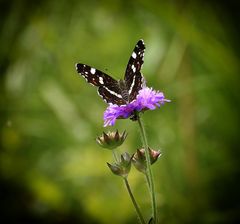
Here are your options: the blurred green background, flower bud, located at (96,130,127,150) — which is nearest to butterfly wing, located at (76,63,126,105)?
flower bud, located at (96,130,127,150)

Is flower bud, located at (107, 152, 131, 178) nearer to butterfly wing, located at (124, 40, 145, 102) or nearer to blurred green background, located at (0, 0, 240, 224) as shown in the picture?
butterfly wing, located at (124, 40, 145, 102)

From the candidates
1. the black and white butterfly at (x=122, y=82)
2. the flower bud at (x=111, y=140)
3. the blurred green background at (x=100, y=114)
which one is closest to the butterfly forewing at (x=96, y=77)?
the black and white butterfly at (x=122, y=82)

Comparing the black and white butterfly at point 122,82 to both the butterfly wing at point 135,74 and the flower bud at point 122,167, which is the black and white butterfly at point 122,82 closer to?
the butterfly wing at point 135,74

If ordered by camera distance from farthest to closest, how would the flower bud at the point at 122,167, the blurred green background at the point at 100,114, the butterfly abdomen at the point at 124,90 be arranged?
the blurred green background at the point at 100,114
the butterfly abdomen at the point at 124,90
the flower bud at the point at 122,167

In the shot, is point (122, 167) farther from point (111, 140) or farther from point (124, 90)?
point (124, 90)

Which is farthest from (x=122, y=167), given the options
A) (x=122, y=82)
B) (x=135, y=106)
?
(x=122, y=82)

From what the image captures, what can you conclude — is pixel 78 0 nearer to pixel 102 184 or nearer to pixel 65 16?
pixel 65 16
